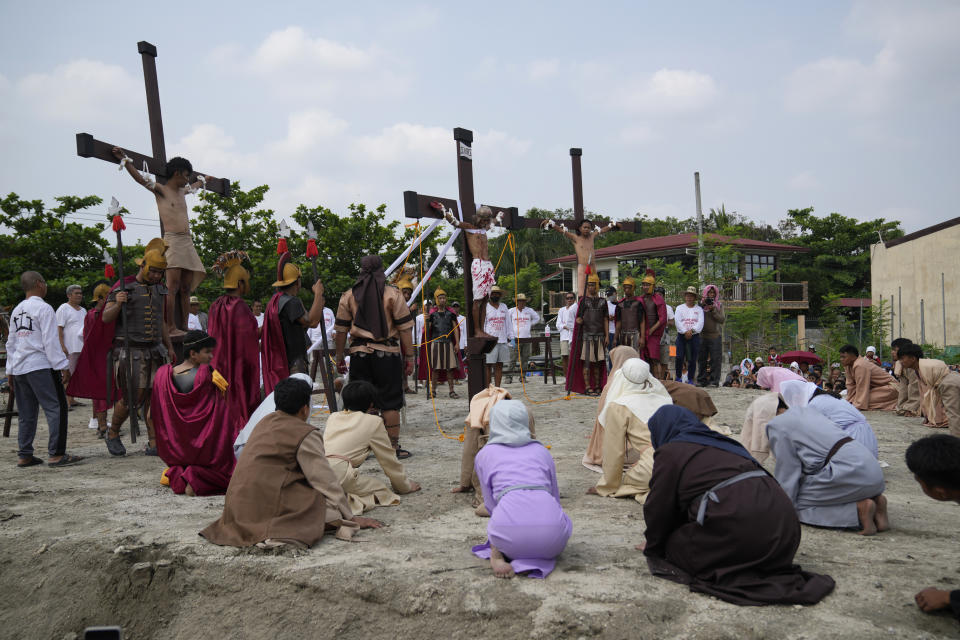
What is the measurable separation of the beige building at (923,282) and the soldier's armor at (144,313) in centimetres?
1986

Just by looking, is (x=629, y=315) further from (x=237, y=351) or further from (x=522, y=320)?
(x=237, y=351)

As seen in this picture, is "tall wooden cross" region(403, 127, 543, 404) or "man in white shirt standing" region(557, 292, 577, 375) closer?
"tall wooden cross" region(403, 127, 543, 404)

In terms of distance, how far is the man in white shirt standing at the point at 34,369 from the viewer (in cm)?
666

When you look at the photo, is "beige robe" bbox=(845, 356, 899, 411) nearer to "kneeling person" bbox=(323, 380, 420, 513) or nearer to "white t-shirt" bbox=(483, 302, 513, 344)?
"white t-shirt" bbox=(483, 302, 513, 344)

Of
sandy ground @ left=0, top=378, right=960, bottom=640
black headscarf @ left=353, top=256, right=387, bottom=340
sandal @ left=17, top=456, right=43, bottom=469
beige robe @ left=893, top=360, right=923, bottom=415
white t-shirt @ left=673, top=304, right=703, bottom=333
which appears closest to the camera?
sandy ground @ left=0, top=378, right=960, bottom=640

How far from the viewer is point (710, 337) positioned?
11.9 metres

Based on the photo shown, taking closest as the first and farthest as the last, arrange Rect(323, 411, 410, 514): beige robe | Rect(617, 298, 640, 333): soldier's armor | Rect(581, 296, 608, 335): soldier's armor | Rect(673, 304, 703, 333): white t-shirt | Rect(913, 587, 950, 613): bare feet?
Rect(913, 587, 950, 613): bare feet, Rect(323, 411, 410, 514): beige robe, Rect(581, 296, 608, 335): soldier's armor, Rect(617, 298, 640, 333): soldier's armor, Rect(673, 304, 703, 333): white t-shirt

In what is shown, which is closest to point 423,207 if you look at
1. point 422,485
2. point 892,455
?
point 422,485

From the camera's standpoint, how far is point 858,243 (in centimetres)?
3369

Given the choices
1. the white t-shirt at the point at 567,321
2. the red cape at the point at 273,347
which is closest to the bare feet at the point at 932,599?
the red cape at the point at 273,347

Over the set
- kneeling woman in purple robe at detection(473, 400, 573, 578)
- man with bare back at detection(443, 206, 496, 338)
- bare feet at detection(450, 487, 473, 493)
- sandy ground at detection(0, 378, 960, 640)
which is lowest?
sandy ground at detection(0, 378, 960, 640)

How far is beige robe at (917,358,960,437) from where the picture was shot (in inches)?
309

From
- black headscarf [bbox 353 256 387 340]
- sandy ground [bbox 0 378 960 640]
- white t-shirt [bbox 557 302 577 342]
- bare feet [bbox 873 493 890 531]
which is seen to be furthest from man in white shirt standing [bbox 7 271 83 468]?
white t-shirt [bbox 557 302 577 342]

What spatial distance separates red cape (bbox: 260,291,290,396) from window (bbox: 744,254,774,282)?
1094 inches
